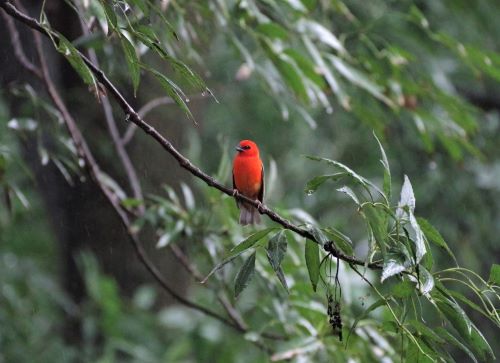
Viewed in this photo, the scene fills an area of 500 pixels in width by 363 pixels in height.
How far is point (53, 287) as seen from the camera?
545 cm

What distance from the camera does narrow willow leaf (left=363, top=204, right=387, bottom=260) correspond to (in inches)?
71.4

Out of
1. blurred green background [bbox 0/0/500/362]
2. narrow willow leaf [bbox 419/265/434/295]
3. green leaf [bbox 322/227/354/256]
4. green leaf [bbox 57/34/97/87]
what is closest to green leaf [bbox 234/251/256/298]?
green leaf [bbox 322/227/354/256]

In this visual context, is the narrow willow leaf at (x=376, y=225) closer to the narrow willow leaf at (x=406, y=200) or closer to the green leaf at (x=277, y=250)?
the narrow willow leaf at (x=406, y=200)

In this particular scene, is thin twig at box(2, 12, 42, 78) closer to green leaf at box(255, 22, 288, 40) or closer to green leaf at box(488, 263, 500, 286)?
green leaf at box(255, 22, 288, 40)

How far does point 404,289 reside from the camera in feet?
6.17

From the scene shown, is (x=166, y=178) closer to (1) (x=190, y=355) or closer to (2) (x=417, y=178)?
(1) (x=190, y=355)

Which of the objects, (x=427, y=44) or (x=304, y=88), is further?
(x=427, y=44)

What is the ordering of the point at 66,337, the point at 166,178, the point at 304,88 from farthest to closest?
the point at 66,337, the point at 166,178, the point at 304,88

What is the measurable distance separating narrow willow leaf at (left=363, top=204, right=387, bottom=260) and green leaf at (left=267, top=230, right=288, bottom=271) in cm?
20

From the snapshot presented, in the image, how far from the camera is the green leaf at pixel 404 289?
1.88 metres

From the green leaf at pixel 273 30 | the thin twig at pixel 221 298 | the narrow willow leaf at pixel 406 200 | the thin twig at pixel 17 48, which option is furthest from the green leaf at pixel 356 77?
the narrow willow leaf at pixel 406 200

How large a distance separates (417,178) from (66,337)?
303 cm

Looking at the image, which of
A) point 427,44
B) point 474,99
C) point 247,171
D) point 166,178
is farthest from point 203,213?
point 474,99

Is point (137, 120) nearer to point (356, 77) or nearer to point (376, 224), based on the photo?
point (376, 224)
